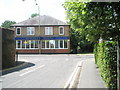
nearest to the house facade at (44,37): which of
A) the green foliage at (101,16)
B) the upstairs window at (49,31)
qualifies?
the upstairs window at (49,31)

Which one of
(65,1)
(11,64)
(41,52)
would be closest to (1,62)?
(11,64)

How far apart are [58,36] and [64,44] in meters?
2.24

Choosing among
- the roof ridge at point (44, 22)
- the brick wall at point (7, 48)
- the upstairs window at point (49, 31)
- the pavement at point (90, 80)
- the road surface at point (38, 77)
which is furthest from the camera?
the roof ridge at point (44, 22)

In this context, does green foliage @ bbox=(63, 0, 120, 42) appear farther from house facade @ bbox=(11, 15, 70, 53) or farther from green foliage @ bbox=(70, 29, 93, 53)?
green foliage @ bbox=(70, 29, 93, 53)

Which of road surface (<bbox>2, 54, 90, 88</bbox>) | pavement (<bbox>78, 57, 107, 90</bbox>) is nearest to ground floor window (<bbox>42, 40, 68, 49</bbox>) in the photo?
road surface (<bbox>2, 54, 90, 88</bbox>)

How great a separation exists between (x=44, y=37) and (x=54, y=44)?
276 cm

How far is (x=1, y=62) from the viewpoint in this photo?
14.6 m

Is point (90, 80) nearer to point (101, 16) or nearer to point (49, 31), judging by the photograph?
point (101, 16)

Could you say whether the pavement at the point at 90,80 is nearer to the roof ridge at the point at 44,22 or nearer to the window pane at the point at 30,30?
the roof ridge at the point at 44,22

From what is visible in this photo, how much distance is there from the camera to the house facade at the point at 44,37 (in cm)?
3775

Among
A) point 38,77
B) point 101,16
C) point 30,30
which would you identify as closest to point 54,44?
point 30,30

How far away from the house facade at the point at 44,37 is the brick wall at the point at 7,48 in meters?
20.7

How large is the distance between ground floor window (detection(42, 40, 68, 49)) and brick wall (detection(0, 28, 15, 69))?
21.2 meters

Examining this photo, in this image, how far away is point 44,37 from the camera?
1501 inches
